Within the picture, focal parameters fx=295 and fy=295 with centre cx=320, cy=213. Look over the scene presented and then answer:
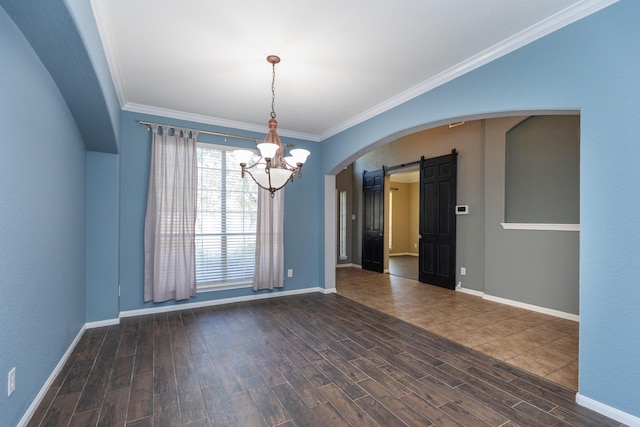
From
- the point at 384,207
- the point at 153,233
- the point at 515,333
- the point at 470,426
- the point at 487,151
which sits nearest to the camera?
the point at 470,426

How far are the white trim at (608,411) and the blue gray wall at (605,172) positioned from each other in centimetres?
3

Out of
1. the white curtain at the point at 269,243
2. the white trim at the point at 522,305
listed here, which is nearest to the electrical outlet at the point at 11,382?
the white curtain at the point at 269,243

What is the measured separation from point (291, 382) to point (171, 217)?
281 cm

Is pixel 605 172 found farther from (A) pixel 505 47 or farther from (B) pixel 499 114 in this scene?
(A) pixel 505 47

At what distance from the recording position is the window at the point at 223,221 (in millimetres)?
4434

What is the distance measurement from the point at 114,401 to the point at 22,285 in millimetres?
1032

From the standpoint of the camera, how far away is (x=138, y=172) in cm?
404

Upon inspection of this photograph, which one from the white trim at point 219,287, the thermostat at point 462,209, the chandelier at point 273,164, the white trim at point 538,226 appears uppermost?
the chandelier at point 273,164

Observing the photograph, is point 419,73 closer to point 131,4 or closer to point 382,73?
point 382,73

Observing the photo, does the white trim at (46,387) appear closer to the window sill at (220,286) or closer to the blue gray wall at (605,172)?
the window sill at (220,286)

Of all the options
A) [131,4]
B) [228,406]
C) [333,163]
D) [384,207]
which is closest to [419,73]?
[333,163]

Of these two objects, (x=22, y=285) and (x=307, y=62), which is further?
(x=307, y=62)

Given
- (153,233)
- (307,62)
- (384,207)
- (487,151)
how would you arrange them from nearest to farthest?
(307,62) → (153,233) → (487,151) → (384,207)

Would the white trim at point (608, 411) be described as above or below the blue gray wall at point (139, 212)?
below
